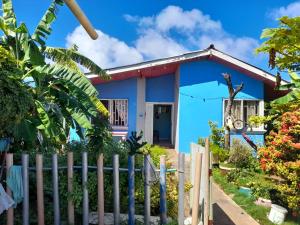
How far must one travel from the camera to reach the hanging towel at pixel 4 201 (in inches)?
197

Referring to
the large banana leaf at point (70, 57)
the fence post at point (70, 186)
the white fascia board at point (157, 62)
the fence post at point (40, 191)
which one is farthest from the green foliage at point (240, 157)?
the fence post at point (40, 191)

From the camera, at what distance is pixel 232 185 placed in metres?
10.2

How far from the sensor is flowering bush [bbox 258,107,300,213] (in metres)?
7.56

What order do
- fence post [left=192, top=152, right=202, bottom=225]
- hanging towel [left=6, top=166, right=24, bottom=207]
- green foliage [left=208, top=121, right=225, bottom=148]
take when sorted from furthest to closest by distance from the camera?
1. green foliage [left=208, top=121, right=225, bottom=148]
2. fence post [left=192, top=152, right=202, bottom=225]
3. hanging towel [left=6, top=166, right=24, bottom=207]

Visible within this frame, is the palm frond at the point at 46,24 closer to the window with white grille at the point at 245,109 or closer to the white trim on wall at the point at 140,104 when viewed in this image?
the white trim on wall at the point at 140,104

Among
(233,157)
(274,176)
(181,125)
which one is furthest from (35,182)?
(181,125)

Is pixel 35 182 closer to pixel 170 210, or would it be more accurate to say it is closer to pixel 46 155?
pixel 46 155

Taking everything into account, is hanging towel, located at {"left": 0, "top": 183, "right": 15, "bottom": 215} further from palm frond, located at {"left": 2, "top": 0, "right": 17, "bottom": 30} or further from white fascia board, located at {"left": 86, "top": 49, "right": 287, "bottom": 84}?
white fascia board, located at {"left": 86, "top": 49, "right": 287, "bottom": 84}

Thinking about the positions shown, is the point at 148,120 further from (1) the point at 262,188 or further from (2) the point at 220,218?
(2) the point at 220,218

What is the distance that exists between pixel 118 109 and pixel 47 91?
899 cm

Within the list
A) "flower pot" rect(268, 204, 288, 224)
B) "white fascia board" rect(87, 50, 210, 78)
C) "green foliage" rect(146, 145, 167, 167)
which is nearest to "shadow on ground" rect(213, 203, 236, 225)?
"flower pot" rect(268, 204, 288, 224)

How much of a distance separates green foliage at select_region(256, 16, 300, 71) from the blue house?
6059mm

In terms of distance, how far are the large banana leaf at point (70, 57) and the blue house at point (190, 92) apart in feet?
12.2

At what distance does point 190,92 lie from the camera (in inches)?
632
